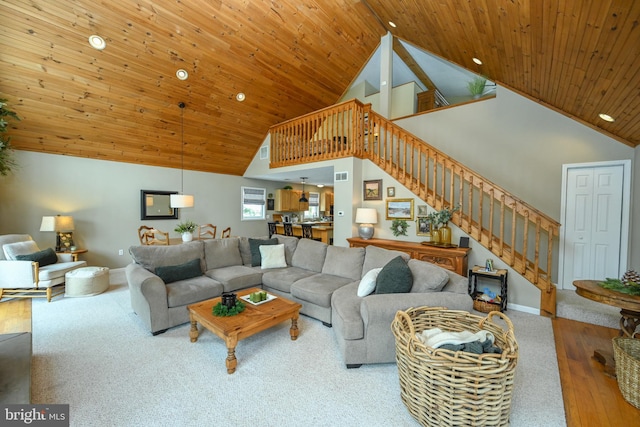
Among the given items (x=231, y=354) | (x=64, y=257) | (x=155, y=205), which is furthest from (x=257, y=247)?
(x=155, y=205)

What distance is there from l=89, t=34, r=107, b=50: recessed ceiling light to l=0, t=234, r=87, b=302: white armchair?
3147 millimetres

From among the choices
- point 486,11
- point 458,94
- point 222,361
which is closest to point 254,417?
point 222,361

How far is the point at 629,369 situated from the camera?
187cm

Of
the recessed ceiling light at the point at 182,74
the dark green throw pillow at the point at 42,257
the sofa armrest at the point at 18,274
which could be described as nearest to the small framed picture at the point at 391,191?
the recessed ceiling light at the point at 182,74

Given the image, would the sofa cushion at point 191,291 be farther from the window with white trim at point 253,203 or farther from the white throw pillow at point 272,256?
the window with white trim at point 253,203

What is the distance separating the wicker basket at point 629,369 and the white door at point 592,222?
99.5 inches

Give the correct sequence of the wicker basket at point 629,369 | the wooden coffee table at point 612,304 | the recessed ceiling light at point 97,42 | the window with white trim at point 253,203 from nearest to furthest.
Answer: the wicker basket at point 629,369, the wooden coffee table at point 612,304, the recessed ceiling light at point 97,42, the window with white trim at point 253,203

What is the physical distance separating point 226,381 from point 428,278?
1.99 m

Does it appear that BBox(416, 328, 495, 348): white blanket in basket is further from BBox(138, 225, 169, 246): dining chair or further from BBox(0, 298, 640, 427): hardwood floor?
BBox(138, 225, 169, 246): dining chair

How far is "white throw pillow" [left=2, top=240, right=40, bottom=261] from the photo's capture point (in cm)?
378

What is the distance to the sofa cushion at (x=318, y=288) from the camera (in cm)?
303

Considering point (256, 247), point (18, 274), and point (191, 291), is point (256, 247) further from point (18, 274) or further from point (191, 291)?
point (18, 274)

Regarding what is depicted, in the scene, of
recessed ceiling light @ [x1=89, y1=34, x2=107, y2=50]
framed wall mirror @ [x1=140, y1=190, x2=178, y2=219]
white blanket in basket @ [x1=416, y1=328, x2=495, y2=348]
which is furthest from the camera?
framed wall mirror @ [x1=140, y1=190, x2=178, y2=219]

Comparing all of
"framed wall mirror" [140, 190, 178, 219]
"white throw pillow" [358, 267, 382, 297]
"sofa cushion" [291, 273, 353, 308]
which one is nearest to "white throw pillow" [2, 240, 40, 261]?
"framed wall mirror" [140, 190, 178, 219]
